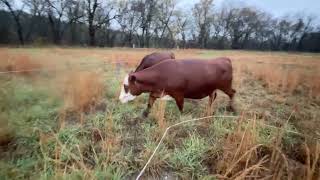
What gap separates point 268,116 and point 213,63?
1356 mm

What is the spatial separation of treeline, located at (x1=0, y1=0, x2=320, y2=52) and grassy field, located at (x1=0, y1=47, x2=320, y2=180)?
20061 millimetres

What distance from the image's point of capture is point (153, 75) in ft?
15.6

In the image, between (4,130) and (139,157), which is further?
(4,130)

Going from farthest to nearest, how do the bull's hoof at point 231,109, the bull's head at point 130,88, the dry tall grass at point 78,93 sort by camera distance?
1. the bull's hoof at point 231,109
2. the bull's head at point 130,88
3. the dry tall grass at point 78,93

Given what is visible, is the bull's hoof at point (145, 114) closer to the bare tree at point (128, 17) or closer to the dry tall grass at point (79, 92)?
the dry tall grass at point (79, 92)

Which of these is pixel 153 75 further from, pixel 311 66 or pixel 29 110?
pixel 311 66

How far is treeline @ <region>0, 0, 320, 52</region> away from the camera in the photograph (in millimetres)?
26922

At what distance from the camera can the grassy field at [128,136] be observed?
117 inches

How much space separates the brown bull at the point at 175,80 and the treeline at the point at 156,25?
2066 centimetres

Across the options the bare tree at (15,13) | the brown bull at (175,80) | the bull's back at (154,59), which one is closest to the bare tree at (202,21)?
the bare tree at (15,13)

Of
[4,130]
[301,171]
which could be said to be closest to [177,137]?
[301,171]

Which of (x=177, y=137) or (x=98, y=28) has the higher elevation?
(x=98, y=28)

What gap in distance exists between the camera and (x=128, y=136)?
389 centimetres

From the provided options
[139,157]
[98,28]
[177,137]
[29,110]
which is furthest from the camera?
[98,28]
